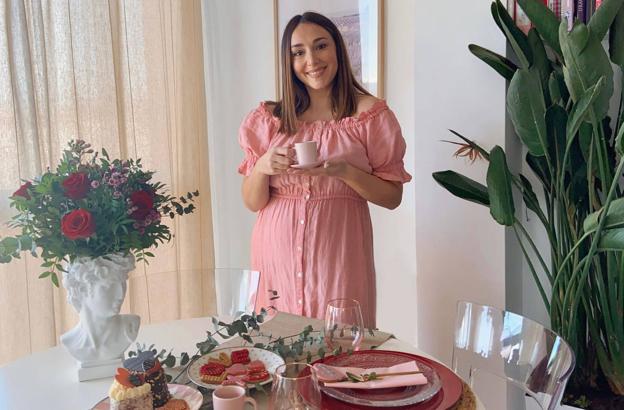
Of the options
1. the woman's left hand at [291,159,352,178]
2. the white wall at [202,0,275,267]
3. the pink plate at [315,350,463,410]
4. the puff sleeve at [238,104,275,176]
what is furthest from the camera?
the white wall at [202,0,275,267]

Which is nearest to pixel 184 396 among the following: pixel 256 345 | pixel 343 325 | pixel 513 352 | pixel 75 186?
pixel 256 345

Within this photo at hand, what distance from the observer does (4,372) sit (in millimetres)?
1303

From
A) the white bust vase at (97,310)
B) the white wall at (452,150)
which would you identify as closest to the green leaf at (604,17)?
the white wall at (452,150)

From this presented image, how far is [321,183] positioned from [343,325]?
27.2 inches

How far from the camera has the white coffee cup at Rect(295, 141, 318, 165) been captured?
1648mm

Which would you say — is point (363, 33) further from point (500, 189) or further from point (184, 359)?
point (184, 359)

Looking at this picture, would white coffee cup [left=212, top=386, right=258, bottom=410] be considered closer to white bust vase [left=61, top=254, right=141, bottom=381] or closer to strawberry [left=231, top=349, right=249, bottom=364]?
strawberry [left=231, top=349, right=249, bottom=364]

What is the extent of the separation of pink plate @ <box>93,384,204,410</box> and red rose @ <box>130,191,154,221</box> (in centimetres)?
35

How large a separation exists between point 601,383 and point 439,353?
1.89 ft

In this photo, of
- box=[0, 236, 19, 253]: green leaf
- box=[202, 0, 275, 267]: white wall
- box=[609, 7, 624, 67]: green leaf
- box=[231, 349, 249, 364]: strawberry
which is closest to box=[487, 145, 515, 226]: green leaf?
box=[609, 7, 624, 67]: green leaf

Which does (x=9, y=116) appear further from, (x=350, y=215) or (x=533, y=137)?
(x=533, y=137)

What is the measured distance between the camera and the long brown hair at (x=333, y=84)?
6.21 feet

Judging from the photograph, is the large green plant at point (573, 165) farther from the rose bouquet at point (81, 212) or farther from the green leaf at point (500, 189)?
the rose bouquet at point (81, 212)

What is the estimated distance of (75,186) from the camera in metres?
1.17
